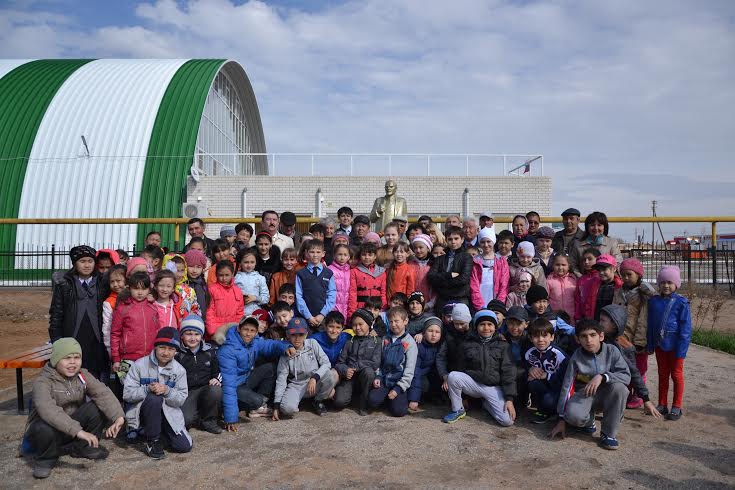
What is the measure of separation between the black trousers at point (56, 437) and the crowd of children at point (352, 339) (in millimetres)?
11

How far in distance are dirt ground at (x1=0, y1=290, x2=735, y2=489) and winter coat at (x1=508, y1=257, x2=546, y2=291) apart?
136cm

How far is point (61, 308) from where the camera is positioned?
4.75m

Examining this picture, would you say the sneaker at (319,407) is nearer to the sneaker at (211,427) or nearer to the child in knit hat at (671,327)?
the sneaker at (211,427)

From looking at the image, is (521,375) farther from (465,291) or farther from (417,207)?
(417,207)

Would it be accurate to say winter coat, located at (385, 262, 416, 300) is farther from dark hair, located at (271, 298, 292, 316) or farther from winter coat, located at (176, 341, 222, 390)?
winter coat, located at (176, 341, 222, 390)

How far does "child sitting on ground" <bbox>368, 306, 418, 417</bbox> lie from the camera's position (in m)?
4.93

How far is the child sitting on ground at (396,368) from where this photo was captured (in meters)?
4.93

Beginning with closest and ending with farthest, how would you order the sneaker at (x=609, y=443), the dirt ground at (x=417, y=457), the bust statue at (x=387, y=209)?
1. the dirt ground at (x=417, y=457)
2. the sneaker at (x=609, y=443)
3. the bust statue at (x=387, y=209)

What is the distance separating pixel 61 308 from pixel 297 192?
51.7ft

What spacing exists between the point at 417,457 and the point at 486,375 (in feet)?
3.68

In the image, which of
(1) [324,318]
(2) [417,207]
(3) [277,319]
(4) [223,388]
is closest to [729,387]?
(1) [324,318]

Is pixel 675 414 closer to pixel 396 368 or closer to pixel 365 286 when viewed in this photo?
pixel 396 368

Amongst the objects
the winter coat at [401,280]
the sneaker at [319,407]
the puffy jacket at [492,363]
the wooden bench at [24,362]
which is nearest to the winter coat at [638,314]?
the puffy jacket at [492,363]

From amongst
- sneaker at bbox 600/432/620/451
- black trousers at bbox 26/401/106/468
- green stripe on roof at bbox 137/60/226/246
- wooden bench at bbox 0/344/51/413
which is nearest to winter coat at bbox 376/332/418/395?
sneaker at bbox 600/432/620/451
